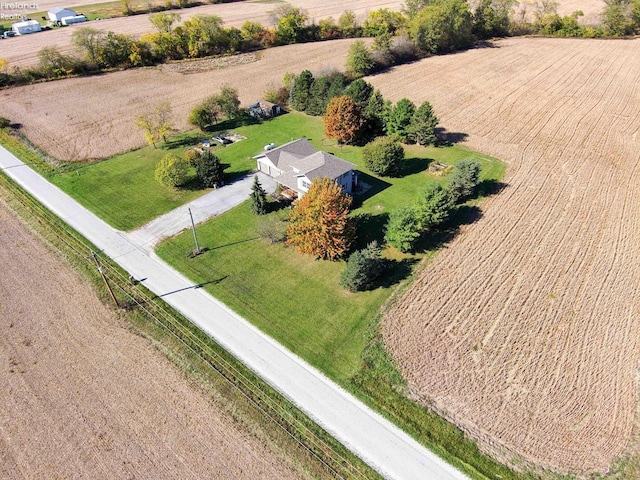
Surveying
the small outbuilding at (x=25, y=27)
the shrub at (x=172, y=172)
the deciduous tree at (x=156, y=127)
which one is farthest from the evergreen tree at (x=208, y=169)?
the small outbuilding at (x=25, y=27)

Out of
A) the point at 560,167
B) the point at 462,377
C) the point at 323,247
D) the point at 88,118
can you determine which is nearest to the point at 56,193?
the point at 88,118

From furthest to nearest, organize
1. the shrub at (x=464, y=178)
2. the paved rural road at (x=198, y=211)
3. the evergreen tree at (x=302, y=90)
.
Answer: the evergreen tree at (x=302, y=90), the shrub at (x=464, y=178), the paved rural road at (x=198, y=211)

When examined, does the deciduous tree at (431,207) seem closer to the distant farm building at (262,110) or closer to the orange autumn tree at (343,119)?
the orange autumn tree at (343,119)

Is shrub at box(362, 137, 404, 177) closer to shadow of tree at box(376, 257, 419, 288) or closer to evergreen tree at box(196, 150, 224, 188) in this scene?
shadow of tree at box(376, 257, 419, 288)

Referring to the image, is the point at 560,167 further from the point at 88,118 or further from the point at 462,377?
the point at 88,118

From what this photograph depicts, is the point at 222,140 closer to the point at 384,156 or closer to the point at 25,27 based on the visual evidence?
the point at 384,156
